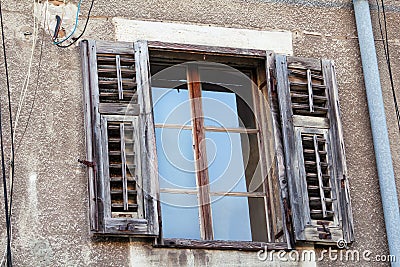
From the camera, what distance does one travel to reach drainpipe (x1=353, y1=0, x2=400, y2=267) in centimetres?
765

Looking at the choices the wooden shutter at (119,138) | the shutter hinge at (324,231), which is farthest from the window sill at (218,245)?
the shutter hinge at (324,231)

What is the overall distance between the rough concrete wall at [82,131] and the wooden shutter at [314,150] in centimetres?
18

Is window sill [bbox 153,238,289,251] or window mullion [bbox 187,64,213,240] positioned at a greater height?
window mullion [bbox 187,64,213,240]

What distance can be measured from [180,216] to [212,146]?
587 millimetres

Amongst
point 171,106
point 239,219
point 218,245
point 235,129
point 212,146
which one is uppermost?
point 171,106

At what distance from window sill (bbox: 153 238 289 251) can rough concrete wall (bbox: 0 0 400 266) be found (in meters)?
0.04

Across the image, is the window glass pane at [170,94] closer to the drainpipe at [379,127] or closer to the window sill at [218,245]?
the window sill at [218,245]

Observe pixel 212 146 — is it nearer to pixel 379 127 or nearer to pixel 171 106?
pixel 171 106

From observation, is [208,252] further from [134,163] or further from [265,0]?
[265,0]

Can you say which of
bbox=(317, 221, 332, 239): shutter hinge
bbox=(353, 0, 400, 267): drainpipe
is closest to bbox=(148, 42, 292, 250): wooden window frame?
bbox=(317, 221, 332, 239): shutter hinge

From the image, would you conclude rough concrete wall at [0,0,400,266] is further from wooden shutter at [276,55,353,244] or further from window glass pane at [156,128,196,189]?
window glass pane at [156,128,196,189]

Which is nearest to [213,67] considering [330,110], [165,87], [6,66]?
[165,87]

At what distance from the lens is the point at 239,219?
7.65 meters

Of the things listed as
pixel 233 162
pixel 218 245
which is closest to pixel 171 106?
pixel 233 162
